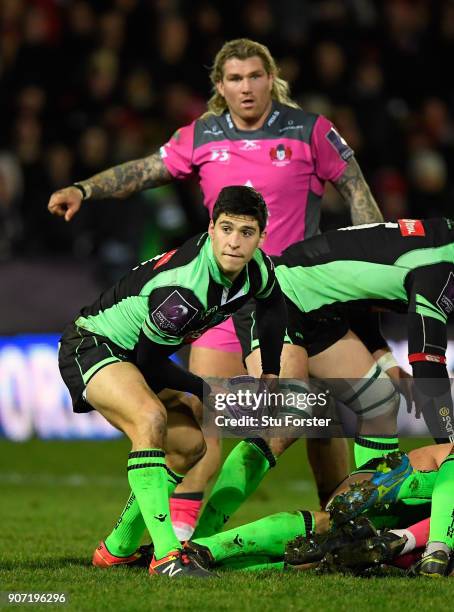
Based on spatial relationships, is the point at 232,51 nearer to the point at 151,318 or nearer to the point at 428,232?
the point at 428,232

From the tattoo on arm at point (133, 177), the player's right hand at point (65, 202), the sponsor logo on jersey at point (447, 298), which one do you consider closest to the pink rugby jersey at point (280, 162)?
the tattoo on arm at point (133, 177)

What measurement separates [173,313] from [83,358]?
24.1 inches

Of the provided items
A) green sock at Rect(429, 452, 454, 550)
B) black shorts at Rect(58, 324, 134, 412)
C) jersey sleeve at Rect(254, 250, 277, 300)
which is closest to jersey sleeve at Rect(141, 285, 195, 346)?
black shorts at Rect(58, 324, 134, 412)

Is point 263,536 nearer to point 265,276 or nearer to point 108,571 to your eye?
point 108,571

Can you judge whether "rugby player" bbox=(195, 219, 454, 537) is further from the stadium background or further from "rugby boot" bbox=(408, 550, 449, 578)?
the stadium background

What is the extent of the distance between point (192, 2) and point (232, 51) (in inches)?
296

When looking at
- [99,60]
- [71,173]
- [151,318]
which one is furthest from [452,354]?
[151,318]

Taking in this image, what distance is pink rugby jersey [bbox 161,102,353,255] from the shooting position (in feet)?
23.2

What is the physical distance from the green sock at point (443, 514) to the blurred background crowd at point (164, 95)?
236 inches

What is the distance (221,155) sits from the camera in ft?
23.5

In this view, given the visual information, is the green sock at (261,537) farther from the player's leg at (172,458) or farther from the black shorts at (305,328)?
the black shorts at (305,328)

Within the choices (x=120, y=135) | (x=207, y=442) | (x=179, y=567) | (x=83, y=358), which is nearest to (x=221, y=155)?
(x=207, y=442)

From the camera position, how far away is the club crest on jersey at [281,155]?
23.2ft

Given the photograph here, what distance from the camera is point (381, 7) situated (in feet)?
49.3
